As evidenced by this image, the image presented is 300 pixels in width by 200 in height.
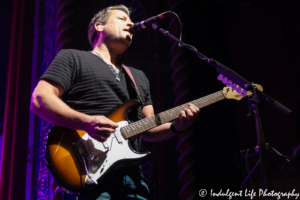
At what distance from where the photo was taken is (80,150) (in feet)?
4.97

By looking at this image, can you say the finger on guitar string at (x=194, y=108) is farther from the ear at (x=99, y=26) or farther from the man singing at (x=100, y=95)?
the ear at (x=99, y=26)

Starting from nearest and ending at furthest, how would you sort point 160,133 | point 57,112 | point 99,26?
point 57,112, point 160,133, point 99,26

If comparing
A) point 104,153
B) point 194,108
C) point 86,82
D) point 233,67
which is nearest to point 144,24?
point 86,82

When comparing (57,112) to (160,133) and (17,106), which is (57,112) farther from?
(17,106)

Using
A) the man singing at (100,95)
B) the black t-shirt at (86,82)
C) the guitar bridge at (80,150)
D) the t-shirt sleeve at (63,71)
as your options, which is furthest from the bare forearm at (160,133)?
the t-shirt sleeve at (63,71)

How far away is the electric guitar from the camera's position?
144 cm

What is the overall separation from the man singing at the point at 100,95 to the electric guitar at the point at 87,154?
0.21ft

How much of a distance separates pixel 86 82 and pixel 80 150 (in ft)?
1.46

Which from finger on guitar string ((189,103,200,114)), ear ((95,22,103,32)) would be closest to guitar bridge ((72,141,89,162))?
finger on guitar string ((189,103,200,114))

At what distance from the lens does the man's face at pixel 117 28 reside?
2.11m

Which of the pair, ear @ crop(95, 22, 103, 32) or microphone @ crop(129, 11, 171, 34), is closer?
microphone @ crop(129, 11, 171, 34)

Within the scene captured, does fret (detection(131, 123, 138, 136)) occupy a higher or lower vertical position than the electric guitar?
higher

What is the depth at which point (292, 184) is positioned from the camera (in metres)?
2.87

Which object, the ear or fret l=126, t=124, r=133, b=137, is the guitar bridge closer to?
fret l=126, t=124, r=133, b=137
